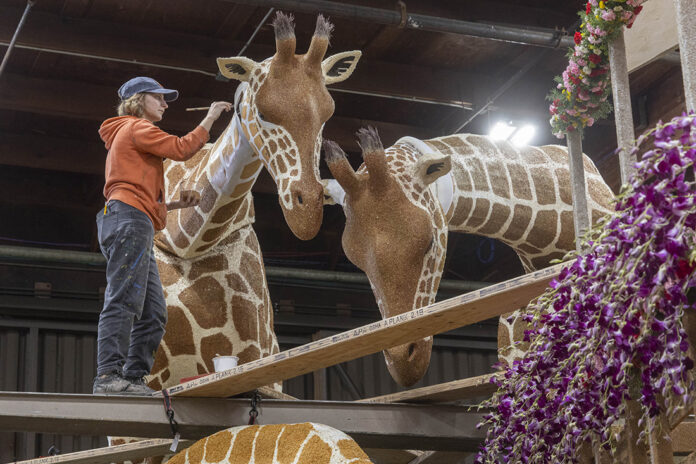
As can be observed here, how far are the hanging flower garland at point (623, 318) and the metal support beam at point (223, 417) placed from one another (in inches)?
38.2

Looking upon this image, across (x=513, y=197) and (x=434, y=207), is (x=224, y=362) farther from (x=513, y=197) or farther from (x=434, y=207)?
(x=513, y=197)

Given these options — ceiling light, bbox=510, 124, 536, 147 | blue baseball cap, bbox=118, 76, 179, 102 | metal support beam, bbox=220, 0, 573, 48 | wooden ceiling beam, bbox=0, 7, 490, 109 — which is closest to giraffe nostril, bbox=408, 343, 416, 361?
blue baseball cap, bbox=118, 76, 179, 102

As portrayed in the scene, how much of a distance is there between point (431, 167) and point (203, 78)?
2.88 metres

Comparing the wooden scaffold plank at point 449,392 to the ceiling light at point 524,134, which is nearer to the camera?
the wooden scaffold plank at point 449,392

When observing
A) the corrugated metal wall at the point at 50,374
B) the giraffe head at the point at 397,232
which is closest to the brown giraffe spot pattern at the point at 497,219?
the giraffe head at the point at 397,232

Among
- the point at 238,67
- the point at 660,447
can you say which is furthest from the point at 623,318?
the point at 238,67

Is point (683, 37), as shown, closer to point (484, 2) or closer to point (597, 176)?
point (597, 176)


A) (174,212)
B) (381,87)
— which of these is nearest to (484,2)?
(381,87)

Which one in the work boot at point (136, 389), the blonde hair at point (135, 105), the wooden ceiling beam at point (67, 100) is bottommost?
the work boot at point (136, 389)

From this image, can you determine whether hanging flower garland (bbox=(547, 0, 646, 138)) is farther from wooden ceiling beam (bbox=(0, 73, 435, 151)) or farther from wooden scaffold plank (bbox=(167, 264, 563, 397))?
wooden ceiling beam (bbox=(0, 73, 435, 151))

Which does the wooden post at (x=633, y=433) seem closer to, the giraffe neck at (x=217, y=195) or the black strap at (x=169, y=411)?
the black strap at (x=169, y=411)

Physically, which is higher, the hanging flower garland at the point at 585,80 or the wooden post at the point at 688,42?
the hanging flower garland at the point at 585,80

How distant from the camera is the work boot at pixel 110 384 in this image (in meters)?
4.04

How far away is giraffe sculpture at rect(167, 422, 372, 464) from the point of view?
12.3 ft
